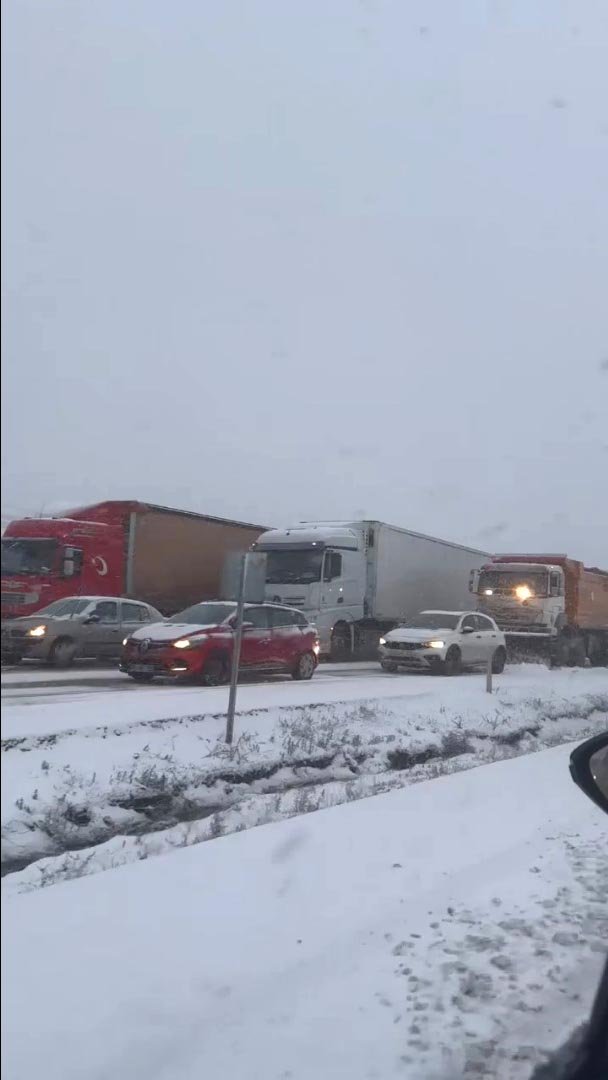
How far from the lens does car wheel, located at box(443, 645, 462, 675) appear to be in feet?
16.3

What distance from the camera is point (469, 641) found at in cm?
520

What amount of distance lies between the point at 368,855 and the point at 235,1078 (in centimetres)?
219

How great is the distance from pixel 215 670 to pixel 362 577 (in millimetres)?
1031

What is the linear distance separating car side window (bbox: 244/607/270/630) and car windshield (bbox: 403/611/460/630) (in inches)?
49.5

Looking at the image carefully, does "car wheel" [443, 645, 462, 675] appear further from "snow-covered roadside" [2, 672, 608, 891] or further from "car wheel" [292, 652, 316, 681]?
"car wheel" [292, 652, 316, 681]

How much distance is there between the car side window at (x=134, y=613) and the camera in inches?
107

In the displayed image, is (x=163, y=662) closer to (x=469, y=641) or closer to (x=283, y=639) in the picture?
(x=283, y=639)

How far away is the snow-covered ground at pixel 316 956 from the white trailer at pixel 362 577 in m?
0.91

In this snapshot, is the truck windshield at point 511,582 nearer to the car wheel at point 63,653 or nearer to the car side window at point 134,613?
the car side window at point 134,613

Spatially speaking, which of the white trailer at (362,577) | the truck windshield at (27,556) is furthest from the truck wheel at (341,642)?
the truck windshield at (27,556)

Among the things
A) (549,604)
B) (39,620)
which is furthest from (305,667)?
(549,604)

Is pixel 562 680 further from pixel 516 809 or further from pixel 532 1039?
pixel 532 1039

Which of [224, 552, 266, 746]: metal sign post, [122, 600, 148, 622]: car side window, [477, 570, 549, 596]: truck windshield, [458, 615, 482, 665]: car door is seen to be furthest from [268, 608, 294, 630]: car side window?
[477, 570, 549, 596]: truck windshield

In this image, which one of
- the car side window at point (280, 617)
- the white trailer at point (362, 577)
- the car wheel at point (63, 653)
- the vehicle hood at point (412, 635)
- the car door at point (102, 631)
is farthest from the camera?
the vehicle hood at point (412, 635)
